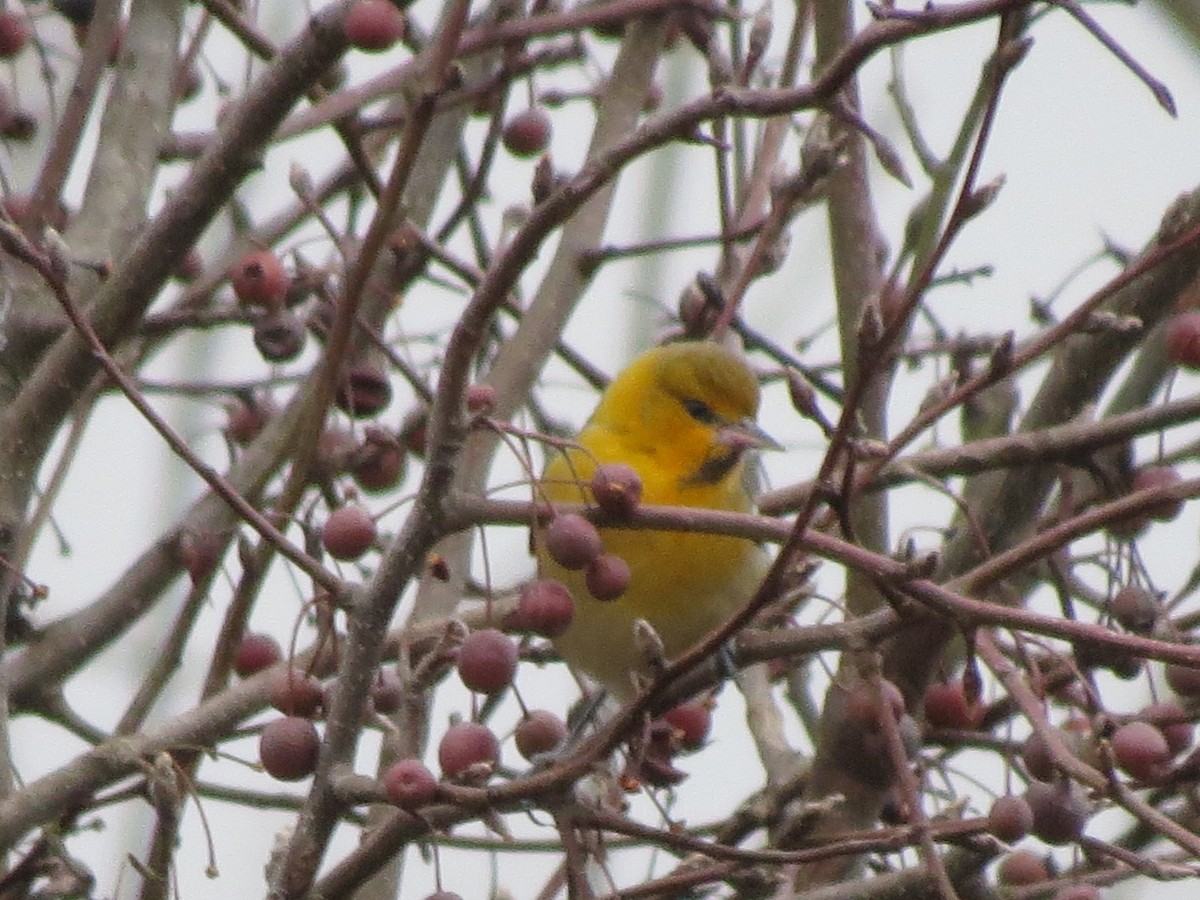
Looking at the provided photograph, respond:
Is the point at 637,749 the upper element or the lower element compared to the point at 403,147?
lower

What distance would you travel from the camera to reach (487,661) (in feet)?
7.57

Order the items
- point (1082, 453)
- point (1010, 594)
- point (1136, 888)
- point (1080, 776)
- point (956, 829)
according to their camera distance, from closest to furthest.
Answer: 1. point (1080, 776)
2. point (956, 829)
3. point (1082, 453)
4. point (1010, 594)
5. point (1136, 888)

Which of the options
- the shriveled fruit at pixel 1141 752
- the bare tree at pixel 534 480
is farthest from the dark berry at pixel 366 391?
the shriveled fruit at pixel 1141 752

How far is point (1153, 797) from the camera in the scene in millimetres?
3045

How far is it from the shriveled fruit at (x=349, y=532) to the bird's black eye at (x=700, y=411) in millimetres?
1533

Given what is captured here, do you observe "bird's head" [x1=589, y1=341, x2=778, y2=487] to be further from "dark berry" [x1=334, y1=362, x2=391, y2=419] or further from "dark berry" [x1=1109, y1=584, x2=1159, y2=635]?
"dark berry" [x1=1109, y1=584, x2=1159, y2=635]

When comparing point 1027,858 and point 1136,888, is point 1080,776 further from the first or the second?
point 1136,888

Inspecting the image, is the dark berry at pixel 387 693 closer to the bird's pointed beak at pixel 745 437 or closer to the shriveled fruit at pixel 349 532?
the shriveled fruit at pixel 349 532

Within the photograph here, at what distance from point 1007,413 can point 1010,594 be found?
2.92ft

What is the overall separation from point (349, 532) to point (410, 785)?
0.39 meters

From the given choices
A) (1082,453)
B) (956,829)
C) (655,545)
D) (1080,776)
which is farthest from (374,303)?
(1080,776)

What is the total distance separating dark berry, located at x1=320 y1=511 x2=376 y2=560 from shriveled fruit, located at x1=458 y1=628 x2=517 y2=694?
18cm

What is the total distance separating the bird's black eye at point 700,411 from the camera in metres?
3.81

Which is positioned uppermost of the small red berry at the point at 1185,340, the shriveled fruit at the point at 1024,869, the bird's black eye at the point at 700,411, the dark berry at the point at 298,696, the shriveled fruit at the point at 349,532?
the bird's black eye at the point at 700,411
